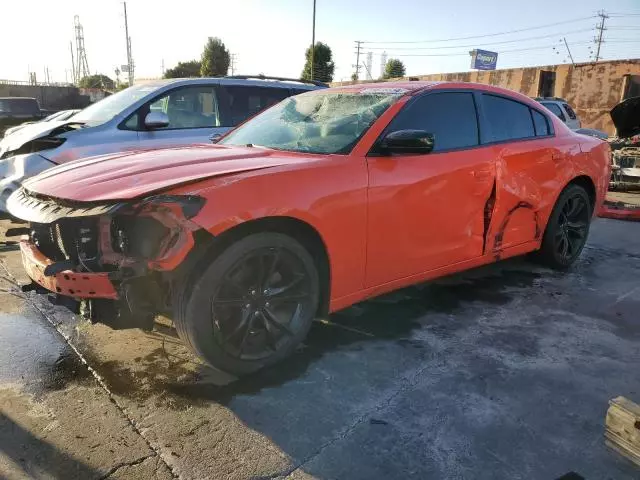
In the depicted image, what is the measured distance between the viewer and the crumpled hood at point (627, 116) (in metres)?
10.8

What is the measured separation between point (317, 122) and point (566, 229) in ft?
9.05

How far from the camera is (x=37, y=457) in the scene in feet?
7.06

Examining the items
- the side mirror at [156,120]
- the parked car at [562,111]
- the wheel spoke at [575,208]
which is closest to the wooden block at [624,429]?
the wheel spoke at [575,208]

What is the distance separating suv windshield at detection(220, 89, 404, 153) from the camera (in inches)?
128

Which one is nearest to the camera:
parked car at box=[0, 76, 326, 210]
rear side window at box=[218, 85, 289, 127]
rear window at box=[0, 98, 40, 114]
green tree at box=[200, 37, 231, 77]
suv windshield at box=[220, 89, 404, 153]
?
suv windshield at box=[220, 89, 404, 153]

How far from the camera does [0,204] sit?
488 cm

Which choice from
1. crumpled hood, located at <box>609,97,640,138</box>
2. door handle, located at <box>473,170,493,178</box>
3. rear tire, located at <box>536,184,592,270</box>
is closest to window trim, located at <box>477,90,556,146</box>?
door handle, located at <box>473,170,493,178</box>

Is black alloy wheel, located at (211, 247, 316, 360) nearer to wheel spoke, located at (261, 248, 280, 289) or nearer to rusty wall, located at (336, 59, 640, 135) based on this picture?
wheel spoke, located at (261, 248, 280, 289)

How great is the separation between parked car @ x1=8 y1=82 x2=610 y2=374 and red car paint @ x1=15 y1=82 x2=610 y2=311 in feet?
0.03

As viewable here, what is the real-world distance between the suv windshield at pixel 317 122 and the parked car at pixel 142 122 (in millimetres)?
→ 1308

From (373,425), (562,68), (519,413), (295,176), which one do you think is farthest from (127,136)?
(562,68)

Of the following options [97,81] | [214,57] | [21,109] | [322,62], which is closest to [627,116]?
[21,109]

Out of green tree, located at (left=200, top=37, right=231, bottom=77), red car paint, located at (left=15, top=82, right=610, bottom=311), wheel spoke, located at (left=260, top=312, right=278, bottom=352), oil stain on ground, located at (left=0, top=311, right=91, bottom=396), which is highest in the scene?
green tree, located at (left=200, top=37, right=231, bottom=77)

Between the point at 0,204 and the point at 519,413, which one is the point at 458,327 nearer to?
the point at 519,413
